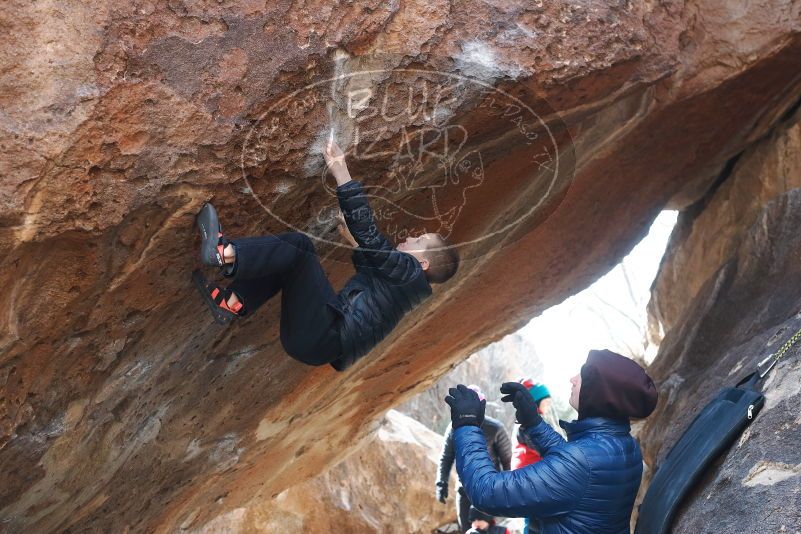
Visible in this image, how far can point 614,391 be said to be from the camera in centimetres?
305

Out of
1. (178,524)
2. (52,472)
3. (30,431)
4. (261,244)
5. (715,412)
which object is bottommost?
(178,524)

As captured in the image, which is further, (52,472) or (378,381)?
(378,381)

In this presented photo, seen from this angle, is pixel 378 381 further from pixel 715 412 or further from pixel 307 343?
pixel 715 412

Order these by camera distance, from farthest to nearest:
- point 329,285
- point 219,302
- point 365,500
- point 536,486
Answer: point 365,500
point 329,285
point 219,302
point 536,486

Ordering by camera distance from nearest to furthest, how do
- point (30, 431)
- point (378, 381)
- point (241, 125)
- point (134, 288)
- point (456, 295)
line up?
1. point (241, 125)
2. point (134, 288)
3. point (30, 431)
4. point (456, 295)
5. point (378, 381)

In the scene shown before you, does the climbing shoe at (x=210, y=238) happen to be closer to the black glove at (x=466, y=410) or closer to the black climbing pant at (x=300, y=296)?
the black climbing pant at (x=300, y=296)

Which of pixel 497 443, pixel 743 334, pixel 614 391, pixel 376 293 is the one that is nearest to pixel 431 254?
pixel 376 293

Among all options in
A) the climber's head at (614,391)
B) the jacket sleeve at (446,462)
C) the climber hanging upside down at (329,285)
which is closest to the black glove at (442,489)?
the jacket sleeve at (446,462)

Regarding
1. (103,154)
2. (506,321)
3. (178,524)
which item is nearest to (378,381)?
(506,321)

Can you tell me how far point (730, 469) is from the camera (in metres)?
3.01

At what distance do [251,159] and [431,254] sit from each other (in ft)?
2.88

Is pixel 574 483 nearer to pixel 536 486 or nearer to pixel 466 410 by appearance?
pixel 536 486

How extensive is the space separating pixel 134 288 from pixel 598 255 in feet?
12.1

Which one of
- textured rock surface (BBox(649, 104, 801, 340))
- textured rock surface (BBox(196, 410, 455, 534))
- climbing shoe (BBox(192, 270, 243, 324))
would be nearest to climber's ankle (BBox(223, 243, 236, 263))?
climbing shoe (BBox(192, 270, 243, 324))
